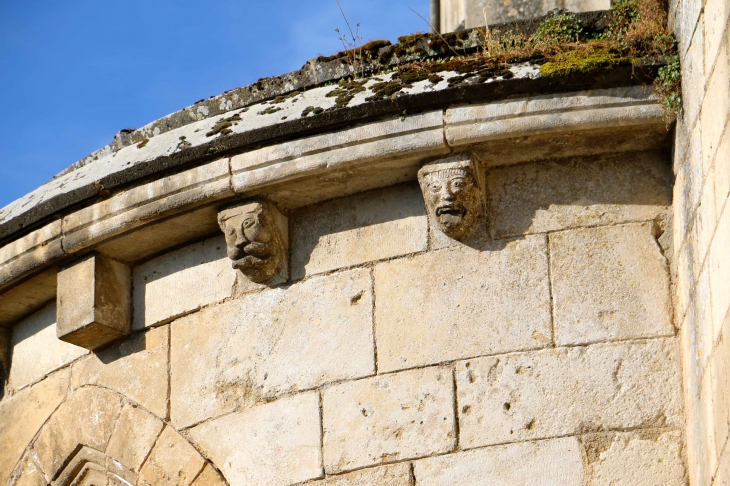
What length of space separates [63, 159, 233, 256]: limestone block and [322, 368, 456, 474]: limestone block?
1048mm

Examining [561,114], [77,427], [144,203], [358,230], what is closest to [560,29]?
[561,114]

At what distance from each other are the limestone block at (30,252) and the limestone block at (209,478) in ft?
4.13

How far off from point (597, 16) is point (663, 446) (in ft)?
6.22

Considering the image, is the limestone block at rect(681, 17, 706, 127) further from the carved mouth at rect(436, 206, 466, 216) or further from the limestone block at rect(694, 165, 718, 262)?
the carved mouth at rect(436, 206, 466, 216)

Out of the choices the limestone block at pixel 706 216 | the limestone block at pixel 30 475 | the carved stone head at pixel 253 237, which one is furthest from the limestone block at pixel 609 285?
the limestone block at pixel 30 475

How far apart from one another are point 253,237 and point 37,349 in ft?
5.17

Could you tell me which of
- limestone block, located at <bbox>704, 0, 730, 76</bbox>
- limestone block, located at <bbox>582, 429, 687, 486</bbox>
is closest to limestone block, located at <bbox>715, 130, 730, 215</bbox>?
limestone block, located at <bbox>704, 0, 730, 76</bbox>

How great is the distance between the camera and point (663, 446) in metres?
4.81

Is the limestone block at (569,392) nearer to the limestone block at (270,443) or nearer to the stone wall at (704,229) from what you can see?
the stone wall at (704,229)

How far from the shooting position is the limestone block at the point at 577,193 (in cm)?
524

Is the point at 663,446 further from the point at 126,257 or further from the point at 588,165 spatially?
the point at 126,257

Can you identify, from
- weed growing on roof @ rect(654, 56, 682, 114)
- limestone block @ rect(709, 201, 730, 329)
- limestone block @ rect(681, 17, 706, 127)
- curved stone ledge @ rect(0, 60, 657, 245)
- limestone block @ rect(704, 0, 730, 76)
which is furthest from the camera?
curved stone ledge @ rect(0, 60, 657, 245)

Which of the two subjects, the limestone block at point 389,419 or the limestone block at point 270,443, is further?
the limestone block at point 270,443

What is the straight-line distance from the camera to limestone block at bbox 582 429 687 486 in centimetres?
477
